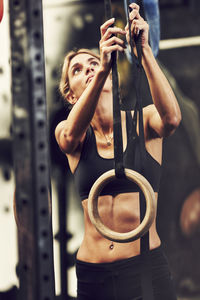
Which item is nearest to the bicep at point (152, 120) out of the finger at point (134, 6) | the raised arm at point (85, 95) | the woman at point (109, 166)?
the woman at point (109, 166)

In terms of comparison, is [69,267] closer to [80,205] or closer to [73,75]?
[80,205]

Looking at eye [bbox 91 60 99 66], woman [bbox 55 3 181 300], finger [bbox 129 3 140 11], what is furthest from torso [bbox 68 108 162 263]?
finger [bbox 129 3 140 11]

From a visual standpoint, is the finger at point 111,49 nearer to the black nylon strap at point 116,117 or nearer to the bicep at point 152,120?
the black nylon strap at point 116,117

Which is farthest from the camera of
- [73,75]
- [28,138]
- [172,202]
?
[172,202]

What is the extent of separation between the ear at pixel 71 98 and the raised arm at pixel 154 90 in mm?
202

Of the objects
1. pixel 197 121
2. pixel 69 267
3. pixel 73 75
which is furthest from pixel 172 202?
pixel 73 75

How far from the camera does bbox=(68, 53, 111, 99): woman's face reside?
4.00 ft

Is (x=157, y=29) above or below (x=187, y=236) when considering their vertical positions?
above

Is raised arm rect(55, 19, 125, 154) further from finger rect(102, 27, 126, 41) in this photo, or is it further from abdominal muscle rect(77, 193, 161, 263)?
abdominal muscle rect(77, 193, 161, 263)

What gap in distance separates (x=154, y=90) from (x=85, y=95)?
0.17m

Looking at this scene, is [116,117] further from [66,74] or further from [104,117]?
[66,74]

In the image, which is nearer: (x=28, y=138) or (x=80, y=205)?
(x=28, y=138)

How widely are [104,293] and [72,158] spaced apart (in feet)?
1.19

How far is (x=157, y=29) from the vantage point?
133 cm
